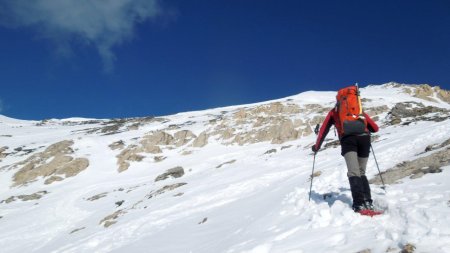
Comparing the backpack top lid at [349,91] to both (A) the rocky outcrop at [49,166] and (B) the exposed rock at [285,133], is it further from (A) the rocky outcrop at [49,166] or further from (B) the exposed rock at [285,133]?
(A) the rocky outcrop at [49,166]

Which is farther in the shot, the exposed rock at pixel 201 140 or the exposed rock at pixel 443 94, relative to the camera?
the exposed rock at pixel 443 94

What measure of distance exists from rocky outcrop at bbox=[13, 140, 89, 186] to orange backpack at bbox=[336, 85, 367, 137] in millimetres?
52560

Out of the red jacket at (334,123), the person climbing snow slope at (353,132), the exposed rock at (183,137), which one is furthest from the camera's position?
the exposed rock at (183,137)

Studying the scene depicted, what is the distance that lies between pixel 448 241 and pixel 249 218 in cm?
678

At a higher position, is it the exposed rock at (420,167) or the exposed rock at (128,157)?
the exposed rock at (128,157)

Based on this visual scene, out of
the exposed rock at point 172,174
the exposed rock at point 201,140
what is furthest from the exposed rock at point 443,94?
the exposed rock at point 172,174

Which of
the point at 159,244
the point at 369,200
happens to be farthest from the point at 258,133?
the point at 369,200

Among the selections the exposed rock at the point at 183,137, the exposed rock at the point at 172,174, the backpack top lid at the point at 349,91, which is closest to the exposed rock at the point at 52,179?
the exposed rock at the point at 183,137

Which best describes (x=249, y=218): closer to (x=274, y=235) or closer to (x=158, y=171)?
(x=274, y=235)

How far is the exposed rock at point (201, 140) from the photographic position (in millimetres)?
63500

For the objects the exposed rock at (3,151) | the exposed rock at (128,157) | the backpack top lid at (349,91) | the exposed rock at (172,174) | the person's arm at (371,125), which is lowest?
the person's arm at (371,125)

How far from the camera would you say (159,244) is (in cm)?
1216

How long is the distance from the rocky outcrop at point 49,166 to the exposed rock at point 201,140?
16338mm

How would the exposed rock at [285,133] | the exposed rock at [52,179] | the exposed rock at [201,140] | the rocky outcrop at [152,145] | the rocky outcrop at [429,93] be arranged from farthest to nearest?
the rocky outcrop at [429,93]
the exposed rock at [201,140]
the rocky outcrop at [152,145]
the exposed rock at [285,133]
the exposed rock at [52,179]
